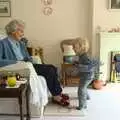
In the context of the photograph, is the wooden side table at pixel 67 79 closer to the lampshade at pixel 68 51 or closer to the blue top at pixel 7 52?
the lampshade at pixel 68 51

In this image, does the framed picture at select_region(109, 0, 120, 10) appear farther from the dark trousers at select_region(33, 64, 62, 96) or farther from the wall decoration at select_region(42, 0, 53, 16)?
the dark trousers at select_region(33, 64, 62, 96)

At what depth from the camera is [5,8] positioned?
15.2 ft

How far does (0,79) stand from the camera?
2777mm

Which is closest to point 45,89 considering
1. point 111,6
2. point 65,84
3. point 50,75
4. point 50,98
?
A: point 50,75

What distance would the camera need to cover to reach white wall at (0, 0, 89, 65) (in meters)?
4.64

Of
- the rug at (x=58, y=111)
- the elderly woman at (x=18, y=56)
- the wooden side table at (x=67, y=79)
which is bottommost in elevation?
the rug at (x=58, y=111)

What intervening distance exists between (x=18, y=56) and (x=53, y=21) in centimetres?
150

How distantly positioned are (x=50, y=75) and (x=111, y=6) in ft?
5.96

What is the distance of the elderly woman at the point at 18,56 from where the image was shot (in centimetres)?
328

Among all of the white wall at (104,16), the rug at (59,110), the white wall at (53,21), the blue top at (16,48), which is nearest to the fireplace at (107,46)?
the white wall at (104,16)

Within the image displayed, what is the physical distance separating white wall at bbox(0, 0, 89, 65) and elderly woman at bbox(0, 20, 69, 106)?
1253 mm

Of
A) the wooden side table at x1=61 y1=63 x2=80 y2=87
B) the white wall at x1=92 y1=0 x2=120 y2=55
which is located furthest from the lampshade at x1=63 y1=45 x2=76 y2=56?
the white wall at x1=92 y1=0 x2=120 y2=55

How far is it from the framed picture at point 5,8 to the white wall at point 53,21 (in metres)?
0.07

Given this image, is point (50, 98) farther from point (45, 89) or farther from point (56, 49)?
point (56, 49)
